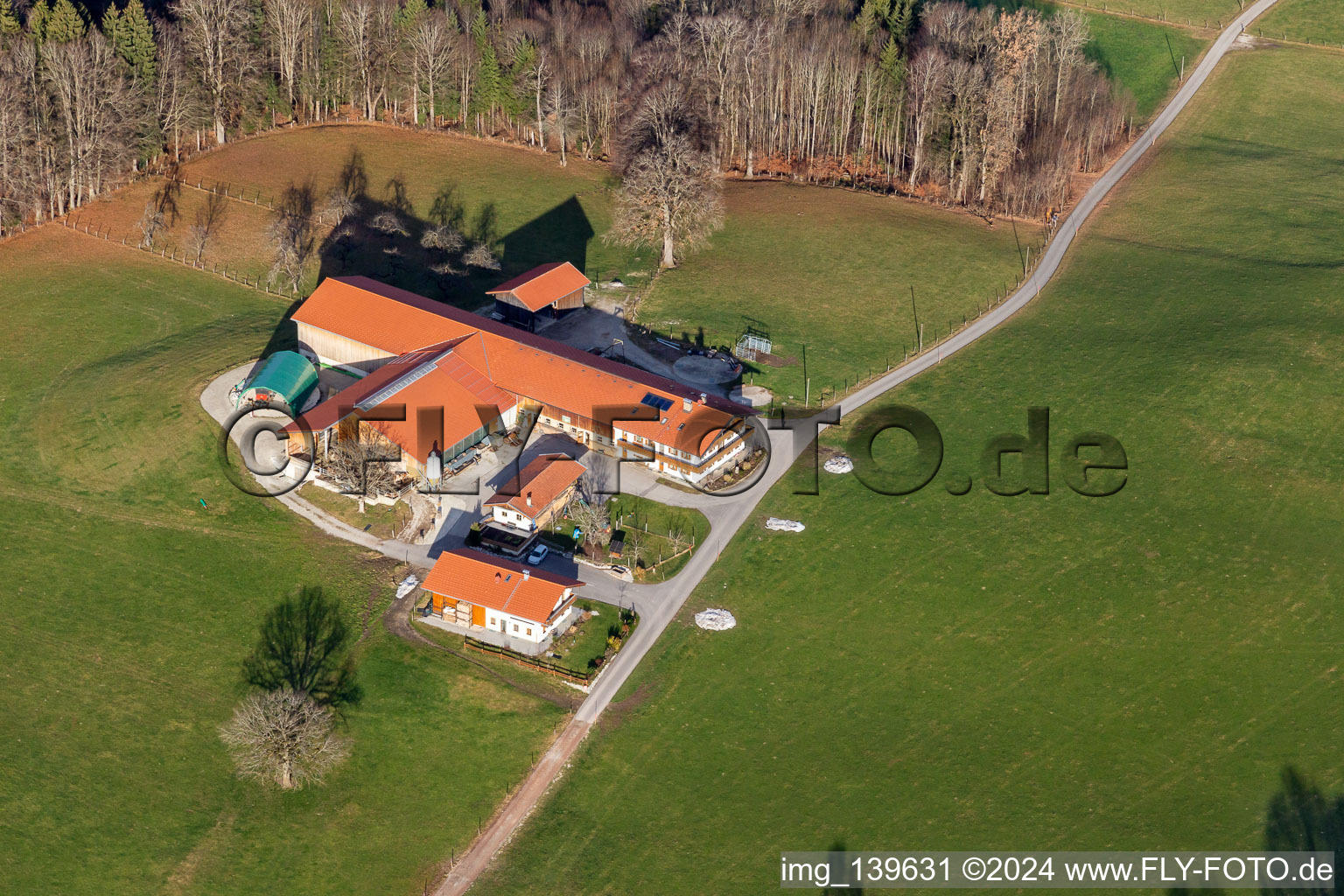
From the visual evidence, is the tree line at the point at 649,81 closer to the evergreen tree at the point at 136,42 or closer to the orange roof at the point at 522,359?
the evergreen tree at the point at 136,42

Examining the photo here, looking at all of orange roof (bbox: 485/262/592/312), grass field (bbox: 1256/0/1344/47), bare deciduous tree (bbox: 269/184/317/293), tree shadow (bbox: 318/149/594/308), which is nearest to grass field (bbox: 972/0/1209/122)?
grass field (bbox: 1256/0/1344/47)

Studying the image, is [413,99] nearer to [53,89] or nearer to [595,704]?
[53,89]

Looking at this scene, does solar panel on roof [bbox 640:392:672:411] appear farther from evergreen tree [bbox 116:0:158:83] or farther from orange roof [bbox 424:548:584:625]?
evergreen tree [bbox 116:0:158:83]

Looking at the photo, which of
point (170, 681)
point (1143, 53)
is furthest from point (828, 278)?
point (170, 681)

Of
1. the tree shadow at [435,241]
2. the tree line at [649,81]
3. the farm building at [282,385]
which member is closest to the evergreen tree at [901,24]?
the tree line at [649,81]

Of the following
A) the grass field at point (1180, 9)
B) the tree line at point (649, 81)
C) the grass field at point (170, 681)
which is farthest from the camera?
the grass field at point (1180, 9)

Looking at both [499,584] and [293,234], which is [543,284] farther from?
[499,584]
